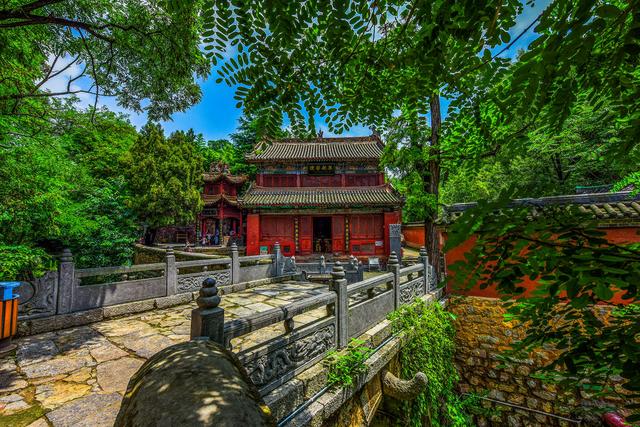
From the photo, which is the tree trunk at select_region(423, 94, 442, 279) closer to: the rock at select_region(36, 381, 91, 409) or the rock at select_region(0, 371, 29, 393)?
the rock at select_region(36, 381, 91, 409)

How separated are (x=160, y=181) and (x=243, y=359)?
45.9 feet

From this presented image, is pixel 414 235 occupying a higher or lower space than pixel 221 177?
lower

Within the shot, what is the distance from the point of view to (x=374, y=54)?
→ 2.17m

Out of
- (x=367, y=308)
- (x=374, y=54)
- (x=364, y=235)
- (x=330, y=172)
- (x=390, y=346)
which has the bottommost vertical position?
(x=390, y=346)

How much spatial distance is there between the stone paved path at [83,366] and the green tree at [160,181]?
9.30 m

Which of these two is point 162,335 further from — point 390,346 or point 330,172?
point 330,172

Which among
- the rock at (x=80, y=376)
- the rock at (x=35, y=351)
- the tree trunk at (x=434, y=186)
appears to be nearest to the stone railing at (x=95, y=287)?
the rock at (x=35, y=351)

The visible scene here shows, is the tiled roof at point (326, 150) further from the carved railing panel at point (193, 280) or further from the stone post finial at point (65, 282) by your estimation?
the stone post finial at point (65, 282)

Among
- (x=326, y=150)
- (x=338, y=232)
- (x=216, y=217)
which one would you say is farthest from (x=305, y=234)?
(x=216, y=217)

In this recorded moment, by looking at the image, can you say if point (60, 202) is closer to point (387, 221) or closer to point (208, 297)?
point (208, 297)

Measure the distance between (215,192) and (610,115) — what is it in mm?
24489

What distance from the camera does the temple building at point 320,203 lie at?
15977 mm

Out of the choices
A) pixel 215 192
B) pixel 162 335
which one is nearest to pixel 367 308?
pixel 162 335

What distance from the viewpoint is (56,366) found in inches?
137
